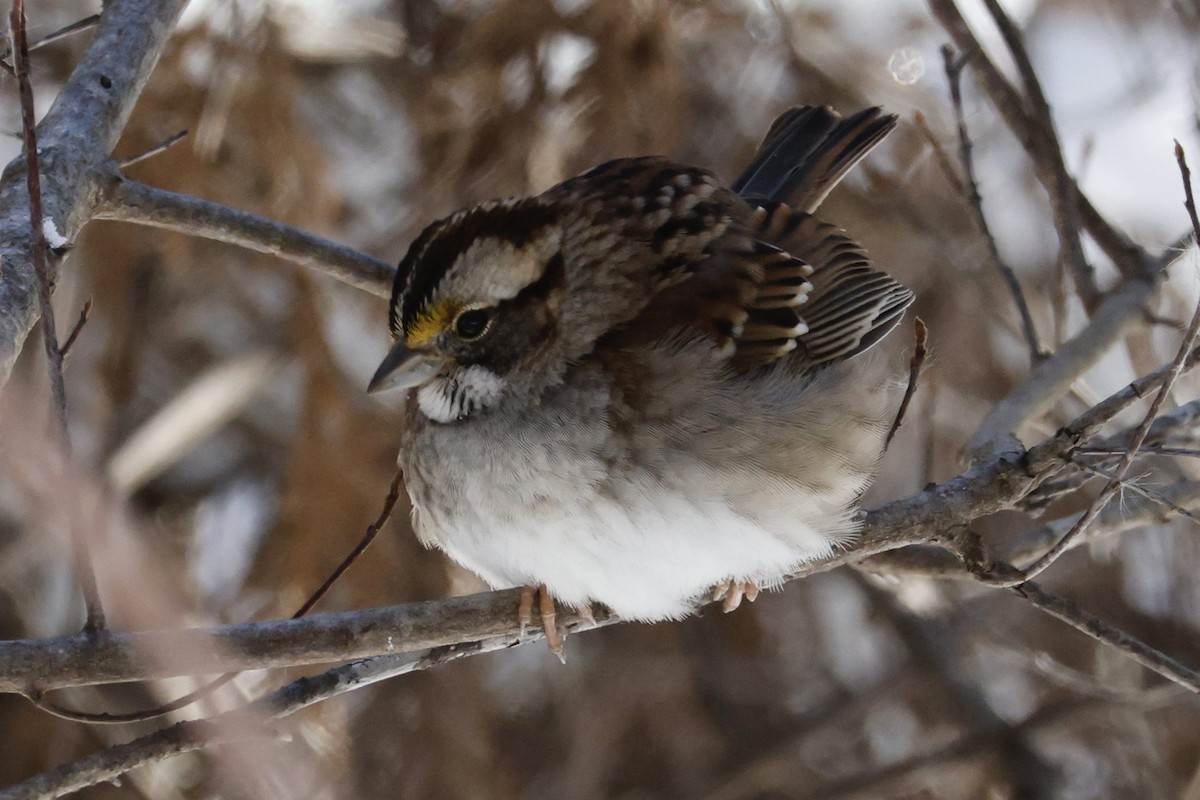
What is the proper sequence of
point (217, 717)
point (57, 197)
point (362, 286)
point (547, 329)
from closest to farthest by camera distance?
point (217, 717)
point (57, 197)
point (547, 329)
point (362, 286)

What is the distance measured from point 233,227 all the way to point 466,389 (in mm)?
697

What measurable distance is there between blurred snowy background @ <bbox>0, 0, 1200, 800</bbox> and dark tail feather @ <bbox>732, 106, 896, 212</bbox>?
2.14ft

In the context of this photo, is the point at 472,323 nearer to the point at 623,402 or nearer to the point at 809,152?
the point at 623,402

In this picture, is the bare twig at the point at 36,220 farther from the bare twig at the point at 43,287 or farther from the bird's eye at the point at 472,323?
the bird's eye at the point at 472,323

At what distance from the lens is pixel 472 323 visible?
9.66 feet

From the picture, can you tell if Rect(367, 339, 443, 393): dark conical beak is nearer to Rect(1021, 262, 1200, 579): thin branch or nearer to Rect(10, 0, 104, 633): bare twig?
Rect(10, 0, 104, 633): bare twig

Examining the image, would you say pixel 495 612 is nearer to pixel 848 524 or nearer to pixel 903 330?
pixel 848 524

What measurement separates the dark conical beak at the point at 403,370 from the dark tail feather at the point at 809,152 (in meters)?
1.43

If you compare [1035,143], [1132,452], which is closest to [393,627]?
[1132,452]

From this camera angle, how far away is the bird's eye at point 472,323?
2.92 metres

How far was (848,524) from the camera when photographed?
113 inches

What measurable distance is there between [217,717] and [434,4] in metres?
3.78

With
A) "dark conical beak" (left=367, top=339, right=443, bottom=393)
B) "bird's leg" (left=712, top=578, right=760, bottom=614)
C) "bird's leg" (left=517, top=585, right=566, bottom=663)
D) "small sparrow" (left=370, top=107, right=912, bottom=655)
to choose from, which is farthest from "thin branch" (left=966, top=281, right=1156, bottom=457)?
"dark conical beak" (left=367, top=339, right=443, bottom=393)

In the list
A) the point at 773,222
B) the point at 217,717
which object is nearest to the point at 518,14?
the point at 773,222
